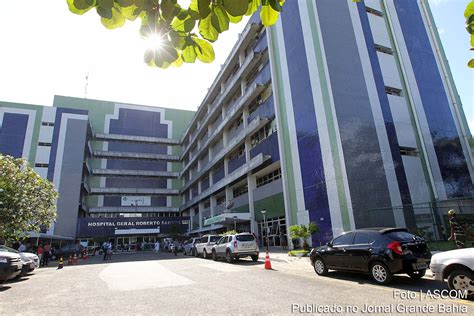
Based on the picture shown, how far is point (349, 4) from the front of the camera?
26.6 m

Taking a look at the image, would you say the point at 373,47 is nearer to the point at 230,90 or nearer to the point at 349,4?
the point at 349,4

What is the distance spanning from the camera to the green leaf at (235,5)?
5.81 ft

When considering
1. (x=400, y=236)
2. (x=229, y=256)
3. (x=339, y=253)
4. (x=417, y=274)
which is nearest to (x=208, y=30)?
(x=400, y=236)

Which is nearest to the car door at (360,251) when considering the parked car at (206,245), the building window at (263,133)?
the parked car at (206,245)

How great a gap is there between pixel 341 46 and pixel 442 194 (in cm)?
1511

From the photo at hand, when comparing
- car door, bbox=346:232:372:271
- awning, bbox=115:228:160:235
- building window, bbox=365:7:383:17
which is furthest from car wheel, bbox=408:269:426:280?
awning, bbox=115:228:160:235

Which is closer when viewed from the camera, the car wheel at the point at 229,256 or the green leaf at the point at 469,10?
the green leaf at the point at 469,10

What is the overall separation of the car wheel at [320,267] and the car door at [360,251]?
4.23 feet

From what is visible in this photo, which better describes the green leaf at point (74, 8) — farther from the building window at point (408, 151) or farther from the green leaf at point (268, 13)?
the building window at point (408, 151)

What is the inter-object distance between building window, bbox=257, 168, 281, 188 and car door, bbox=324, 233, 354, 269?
59.9 ft

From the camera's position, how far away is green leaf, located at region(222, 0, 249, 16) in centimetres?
177

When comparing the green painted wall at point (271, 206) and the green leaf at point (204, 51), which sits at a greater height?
the green painted wall at point (271, 206)

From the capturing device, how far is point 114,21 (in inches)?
83.4

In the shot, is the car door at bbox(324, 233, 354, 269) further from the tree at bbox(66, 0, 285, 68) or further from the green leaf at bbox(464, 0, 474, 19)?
the tree at bbox(66, 0, 285, 68)
